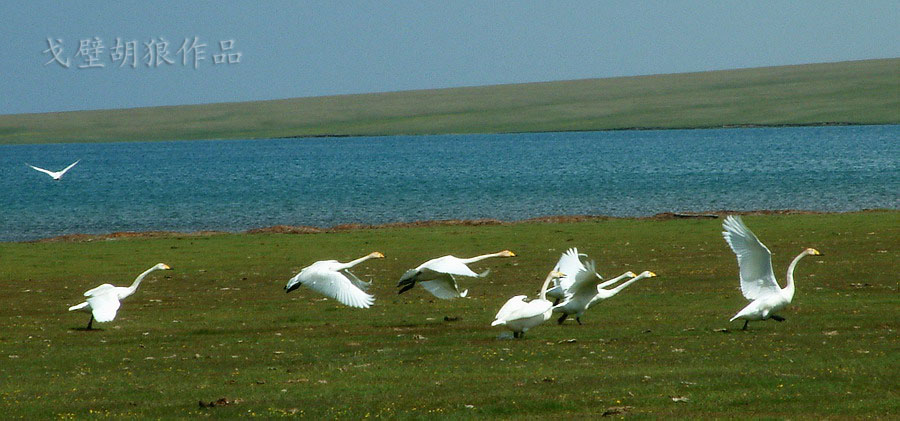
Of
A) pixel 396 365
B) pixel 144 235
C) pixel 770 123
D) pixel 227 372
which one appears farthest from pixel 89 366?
pixel 770 123

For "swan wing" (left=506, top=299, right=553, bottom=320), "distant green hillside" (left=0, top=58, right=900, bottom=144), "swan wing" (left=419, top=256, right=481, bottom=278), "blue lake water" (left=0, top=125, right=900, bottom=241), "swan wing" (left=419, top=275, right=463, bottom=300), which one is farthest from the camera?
"distant green hillside" (left=0, top=58, right=900, bottom=144)

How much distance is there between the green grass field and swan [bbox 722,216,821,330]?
37 centimetres

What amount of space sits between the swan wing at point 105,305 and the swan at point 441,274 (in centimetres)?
412

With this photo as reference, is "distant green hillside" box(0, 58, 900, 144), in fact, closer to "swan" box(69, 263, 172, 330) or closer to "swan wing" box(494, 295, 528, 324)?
"swan wing" box(494, 295, 528, 324)

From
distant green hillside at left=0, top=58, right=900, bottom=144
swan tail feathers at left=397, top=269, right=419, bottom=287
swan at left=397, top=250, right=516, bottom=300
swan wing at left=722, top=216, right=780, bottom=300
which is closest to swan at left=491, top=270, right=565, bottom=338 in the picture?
swan at left=397, top=250, right=516, bottom=300

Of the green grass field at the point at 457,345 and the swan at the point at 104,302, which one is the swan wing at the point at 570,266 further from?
the swan at the point at 104,302

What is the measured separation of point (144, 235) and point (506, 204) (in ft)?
68.2

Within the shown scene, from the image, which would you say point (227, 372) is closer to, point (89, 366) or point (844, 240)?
point (89, 366)

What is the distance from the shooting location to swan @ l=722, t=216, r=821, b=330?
1399 centimetres

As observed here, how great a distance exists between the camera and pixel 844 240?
25031mm

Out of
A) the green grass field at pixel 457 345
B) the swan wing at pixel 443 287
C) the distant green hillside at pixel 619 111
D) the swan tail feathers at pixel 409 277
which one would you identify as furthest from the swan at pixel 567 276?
the distant green hillside at pixel 619 111

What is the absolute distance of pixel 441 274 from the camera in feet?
52.6

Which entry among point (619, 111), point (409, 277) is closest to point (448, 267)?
point (409, 277)

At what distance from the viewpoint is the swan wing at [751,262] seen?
1402 cm
